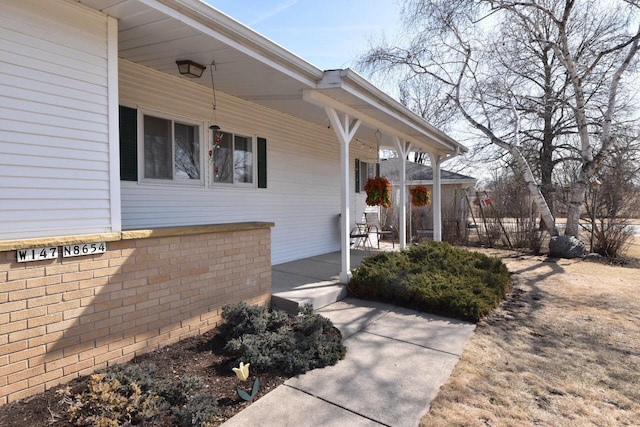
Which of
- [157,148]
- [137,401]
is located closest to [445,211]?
[157,148]

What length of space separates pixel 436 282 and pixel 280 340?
255 centimetres

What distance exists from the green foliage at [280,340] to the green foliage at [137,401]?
578mm

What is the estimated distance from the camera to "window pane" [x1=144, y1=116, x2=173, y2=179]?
4.39m

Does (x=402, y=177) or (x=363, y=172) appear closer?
(x=402, y=177)

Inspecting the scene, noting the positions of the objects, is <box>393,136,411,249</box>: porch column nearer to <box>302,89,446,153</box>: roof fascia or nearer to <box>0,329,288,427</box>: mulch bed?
<box>302,89,446,153</box>: roof fascia

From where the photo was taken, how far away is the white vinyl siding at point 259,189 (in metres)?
4.30

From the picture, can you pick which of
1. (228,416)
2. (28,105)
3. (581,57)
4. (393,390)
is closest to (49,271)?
(28,105)

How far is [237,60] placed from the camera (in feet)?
12.3

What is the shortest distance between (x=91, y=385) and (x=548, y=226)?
10.6 metres

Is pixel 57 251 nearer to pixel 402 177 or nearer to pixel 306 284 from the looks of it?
pixel 306 284

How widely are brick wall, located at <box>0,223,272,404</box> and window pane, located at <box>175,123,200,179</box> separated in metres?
1.44

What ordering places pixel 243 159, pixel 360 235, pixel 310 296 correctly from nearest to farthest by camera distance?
pixel 310 296
pixel 243 159
pixel 360 235

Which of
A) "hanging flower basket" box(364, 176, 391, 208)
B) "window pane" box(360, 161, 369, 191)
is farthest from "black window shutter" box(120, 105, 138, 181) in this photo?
"window pane" box(360, 161, 369, 191)

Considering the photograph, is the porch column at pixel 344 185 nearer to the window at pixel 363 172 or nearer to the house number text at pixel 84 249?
the house number text at pixel 84 249
